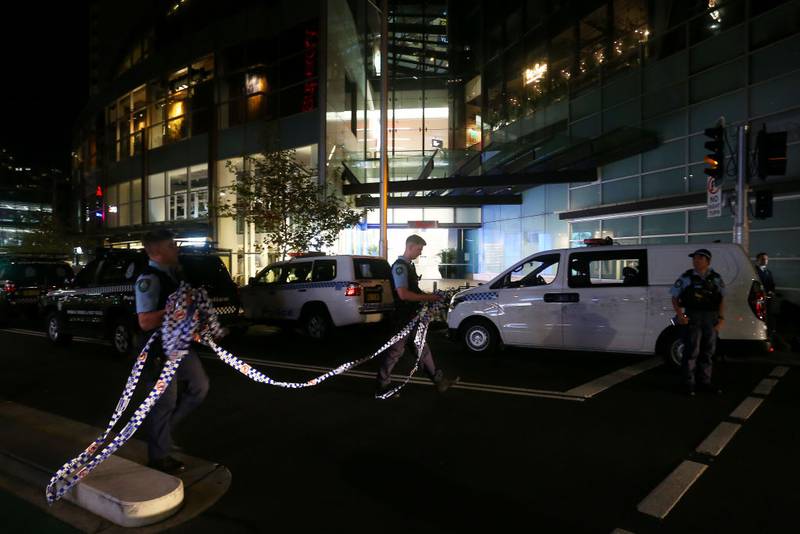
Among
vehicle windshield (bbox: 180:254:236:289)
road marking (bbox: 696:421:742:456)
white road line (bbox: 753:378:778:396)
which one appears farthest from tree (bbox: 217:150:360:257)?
road marking (bbox: 696:421:742:456)

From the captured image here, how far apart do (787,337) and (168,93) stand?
2790cm

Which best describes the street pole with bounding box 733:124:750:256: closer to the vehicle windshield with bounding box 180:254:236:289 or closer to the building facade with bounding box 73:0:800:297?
the building facade with bounding box 73:0:800:297

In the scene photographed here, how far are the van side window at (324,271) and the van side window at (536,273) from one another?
12.3 ft

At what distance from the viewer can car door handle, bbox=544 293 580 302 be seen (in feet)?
28.0

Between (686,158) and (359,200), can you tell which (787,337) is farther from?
(359,200)

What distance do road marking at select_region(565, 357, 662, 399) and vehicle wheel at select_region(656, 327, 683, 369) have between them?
13.5 inches

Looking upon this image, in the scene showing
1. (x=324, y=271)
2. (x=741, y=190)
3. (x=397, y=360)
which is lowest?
(x=397, y=360)

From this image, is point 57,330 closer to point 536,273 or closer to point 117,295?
point 117,295

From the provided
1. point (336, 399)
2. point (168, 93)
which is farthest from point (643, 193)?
point (168, 93)

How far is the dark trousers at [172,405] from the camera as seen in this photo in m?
4.15

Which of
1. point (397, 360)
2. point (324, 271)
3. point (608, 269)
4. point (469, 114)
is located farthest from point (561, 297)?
point (469, 114)

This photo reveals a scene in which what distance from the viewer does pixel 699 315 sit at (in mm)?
6398

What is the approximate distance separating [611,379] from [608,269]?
6.18ft

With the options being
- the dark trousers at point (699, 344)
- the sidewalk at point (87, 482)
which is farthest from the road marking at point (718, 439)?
the sidewalk at point (87, 482)
